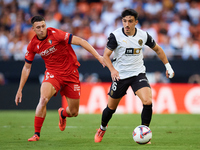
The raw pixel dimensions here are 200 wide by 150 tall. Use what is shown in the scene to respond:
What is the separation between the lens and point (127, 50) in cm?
664

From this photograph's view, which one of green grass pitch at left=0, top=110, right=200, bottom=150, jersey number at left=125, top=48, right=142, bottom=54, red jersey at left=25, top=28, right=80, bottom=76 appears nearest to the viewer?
green grass pitch at left=0, top=110, right=200, bottom=150

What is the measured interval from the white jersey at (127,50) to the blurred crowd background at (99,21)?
773 centimetres

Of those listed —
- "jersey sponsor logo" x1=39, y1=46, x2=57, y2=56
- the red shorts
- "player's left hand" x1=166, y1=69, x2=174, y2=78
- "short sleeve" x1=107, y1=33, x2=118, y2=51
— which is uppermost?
"short sleeve" x1=107, y1=33, x2=118, y2=51

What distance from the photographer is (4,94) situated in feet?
45.9

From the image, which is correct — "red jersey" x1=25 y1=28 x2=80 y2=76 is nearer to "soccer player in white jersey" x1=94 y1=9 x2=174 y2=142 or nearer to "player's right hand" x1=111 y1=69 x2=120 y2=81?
"soccer player in white jersey" x1=94 y1=9 x2=174 y2=142

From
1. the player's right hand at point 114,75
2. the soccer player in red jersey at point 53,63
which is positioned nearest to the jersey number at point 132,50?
the player's right hand at point 114,75

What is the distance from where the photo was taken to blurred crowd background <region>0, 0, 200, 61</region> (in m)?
14.9

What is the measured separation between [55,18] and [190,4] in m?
6.59

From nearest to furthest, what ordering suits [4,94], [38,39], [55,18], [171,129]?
[38,39], [171,129], [4,94], [55,18]

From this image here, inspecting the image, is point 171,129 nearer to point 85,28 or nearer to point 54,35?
point 54,35

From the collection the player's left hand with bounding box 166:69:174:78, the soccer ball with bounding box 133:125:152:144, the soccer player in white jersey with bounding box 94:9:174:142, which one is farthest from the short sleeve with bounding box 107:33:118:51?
the soccer ball with bounding box 133:125:152:144

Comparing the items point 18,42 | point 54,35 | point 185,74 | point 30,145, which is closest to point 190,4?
point 185,74

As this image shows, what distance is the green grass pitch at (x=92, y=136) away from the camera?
623cm

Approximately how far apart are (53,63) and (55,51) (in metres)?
0.28
